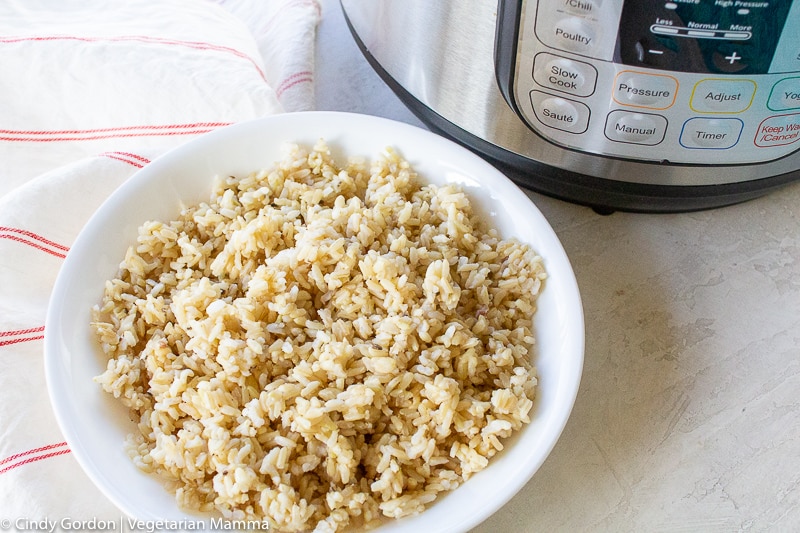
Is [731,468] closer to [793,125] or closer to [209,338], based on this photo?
[793,125]

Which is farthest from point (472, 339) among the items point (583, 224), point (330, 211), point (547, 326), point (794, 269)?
point (794, 269)

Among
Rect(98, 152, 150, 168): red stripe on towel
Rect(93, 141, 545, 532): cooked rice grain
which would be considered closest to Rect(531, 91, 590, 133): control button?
Rect(93, 141, 545, 532): cooked rice grain

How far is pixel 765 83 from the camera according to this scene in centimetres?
63

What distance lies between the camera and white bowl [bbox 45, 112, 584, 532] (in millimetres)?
586

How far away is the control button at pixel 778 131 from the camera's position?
2.18ft

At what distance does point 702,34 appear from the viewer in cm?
58

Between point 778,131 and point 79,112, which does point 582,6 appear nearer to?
point 778,131

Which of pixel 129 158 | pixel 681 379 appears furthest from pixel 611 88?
pixel 129 158

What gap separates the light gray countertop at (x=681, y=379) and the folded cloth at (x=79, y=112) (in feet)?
1.23

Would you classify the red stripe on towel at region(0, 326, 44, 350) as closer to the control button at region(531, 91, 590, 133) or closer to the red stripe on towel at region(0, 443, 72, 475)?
the red stripe on towel at region(0, 443, 72, 475)

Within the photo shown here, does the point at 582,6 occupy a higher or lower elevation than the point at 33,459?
higher

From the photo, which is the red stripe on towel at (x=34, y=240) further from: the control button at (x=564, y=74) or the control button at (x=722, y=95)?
the control button at (x=722, y=95)

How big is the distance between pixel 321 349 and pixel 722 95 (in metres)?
0.39

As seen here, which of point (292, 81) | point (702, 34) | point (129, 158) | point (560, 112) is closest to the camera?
point (702, 34)
